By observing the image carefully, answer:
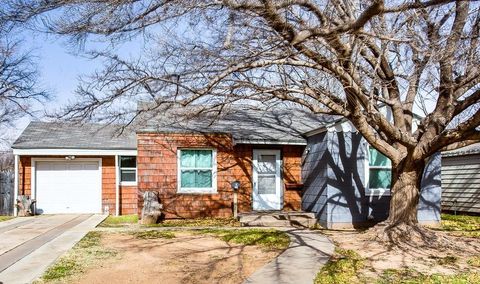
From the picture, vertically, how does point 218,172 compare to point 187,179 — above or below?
above

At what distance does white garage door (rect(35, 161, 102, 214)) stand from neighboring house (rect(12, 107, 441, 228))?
37 millimetres

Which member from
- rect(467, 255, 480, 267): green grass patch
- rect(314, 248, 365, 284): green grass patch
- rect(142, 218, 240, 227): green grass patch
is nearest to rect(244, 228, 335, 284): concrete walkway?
rect(314, 248, 365, 284): green grass patch

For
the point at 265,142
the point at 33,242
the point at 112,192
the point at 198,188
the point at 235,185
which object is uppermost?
the point at 265,142

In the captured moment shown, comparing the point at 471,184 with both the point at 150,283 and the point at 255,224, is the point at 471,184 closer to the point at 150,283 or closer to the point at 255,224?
the point at 255,224

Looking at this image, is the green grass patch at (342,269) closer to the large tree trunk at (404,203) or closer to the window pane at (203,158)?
the large tree trunk at (404,203)

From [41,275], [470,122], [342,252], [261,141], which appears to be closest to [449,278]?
[342,252]

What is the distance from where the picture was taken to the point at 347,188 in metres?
12.3

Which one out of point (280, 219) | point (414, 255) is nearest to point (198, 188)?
point (280, 219)

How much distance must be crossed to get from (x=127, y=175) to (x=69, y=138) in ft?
8.57

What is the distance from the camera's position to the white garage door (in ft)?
53.7

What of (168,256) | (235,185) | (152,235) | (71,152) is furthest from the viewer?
(71,152)

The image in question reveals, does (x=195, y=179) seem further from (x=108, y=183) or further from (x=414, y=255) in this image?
(x=414, y=255)

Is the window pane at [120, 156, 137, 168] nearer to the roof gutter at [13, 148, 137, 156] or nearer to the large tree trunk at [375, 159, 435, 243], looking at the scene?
the roof gutter at [13, 148, 137, 156]

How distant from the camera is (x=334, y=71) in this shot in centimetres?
793
